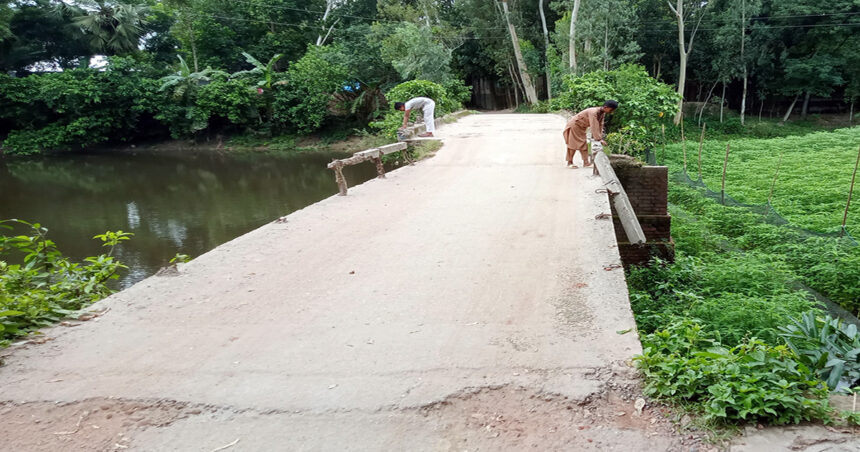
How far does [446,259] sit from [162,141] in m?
33.7

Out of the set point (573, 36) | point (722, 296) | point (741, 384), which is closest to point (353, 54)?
point (573, 36)

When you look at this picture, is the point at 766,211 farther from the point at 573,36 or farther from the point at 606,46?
the point at 606,46

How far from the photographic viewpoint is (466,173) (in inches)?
367

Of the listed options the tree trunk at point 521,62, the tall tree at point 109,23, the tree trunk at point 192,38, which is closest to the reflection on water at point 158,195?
the tree trunk at point 192,38

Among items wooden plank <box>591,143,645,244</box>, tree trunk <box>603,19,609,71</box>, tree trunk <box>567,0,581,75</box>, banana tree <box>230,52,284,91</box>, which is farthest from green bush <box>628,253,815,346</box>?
banana tree <box>230,52,284,91</box>

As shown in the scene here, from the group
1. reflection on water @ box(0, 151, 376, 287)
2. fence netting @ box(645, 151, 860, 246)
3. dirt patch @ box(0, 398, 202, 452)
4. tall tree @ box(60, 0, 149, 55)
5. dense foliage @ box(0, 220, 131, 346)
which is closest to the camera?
Result: dirt patch @ box(0, 398, 202, 452)

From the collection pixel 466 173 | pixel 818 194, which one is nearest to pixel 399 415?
pixel 466 173

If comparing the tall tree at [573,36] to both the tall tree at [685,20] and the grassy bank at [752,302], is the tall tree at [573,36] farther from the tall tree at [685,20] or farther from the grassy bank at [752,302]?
the grassy bank at [752,302]

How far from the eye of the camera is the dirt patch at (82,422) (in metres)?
2.81

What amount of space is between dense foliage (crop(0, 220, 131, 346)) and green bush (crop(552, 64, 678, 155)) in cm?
947

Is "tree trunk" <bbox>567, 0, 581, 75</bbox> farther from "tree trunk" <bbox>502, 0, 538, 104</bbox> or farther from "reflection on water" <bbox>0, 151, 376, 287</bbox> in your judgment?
"reflection on water" <bbox>0, 151, 376, 287</bbox>

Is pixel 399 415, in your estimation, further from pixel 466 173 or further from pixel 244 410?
pixel 466 173

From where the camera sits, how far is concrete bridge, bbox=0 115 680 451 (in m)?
2.79

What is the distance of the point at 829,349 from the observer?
354cm
